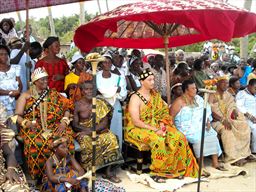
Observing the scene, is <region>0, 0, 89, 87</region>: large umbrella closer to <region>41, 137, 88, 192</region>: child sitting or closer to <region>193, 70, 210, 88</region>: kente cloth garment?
<region>41, 137, 88, 192</region>: child sitting

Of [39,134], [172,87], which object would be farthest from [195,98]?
[39,134]

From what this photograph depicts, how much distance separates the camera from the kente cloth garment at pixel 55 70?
603 centimetres

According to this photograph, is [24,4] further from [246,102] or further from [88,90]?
[246,102]

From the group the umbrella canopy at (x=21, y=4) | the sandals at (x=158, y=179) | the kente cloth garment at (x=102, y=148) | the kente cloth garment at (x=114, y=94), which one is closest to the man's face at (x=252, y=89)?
the kente cloth garment at (x=114, y=94)

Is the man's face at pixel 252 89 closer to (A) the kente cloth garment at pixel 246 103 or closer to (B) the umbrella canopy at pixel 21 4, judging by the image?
(A) the kente cloth garment at pixel 246 103

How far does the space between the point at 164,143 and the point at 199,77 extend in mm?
2867

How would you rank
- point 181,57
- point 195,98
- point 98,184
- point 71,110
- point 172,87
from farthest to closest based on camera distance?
point 181,57 → point 172,87 → point 195,98 → point 71,110 → point 98,184

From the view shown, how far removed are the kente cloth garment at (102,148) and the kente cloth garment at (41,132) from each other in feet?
0.91

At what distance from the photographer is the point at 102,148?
5.36m

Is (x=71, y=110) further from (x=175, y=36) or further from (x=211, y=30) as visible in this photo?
(x=175, y=36)

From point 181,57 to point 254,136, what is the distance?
3739 millimetres

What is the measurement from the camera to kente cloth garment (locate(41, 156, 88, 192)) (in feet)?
13.7

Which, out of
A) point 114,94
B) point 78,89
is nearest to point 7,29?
point 78,89

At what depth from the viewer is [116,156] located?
5.52 m
